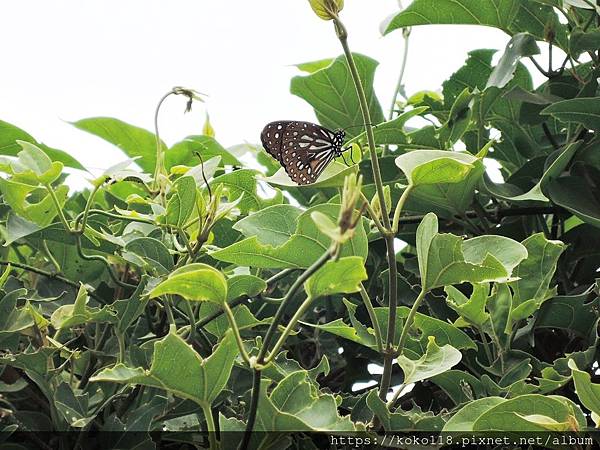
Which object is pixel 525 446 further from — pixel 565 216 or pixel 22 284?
pixel 22 284

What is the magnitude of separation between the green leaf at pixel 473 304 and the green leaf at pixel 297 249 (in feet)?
0.36

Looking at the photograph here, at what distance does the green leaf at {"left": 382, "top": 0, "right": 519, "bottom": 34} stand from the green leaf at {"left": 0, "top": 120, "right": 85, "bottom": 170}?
36 cm

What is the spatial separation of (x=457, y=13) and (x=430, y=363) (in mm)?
383

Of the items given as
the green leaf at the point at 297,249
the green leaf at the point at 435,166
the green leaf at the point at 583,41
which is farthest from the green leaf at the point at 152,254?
the green leaf at the point at 583,41

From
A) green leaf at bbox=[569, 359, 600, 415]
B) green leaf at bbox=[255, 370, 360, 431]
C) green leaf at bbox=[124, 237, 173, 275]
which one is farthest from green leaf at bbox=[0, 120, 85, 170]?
green leaf at bbox=[569, 359, 600, 415]

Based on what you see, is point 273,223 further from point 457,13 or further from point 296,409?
point 457,13

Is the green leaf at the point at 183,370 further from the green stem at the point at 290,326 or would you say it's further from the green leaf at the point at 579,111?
the green leaf at the point at 579,111

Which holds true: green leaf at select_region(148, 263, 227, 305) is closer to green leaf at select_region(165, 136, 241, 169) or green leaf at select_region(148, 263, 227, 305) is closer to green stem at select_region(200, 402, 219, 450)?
A: green stem at select_region(200, 402, 219, 450)

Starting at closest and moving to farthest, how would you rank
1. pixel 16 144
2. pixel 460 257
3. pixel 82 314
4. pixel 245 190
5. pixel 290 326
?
pixel 290 326 → pixel 460 257 → pixel 82 314 → pixel 245 190 → pixel 16 144

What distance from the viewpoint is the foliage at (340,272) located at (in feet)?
1.56

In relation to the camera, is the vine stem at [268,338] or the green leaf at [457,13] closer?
the vine stem at [268,338]

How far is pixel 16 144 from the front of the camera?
83cm

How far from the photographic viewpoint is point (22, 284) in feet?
2.55

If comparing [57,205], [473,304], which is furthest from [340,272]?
[57,205]
